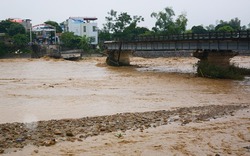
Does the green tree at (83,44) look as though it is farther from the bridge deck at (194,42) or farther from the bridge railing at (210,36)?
the bridge railing at (210,36)

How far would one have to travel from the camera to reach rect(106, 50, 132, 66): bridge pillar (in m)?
59.1

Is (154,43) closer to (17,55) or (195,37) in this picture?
(195,37)

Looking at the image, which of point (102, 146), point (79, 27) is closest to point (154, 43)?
point (102, 146)

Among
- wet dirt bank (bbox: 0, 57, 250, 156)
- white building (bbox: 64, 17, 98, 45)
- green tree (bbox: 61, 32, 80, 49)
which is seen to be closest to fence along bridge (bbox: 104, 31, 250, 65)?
wet dirt bank (bbox: 0, 57, 250, 156)

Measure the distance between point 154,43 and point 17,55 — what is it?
47.5 meters

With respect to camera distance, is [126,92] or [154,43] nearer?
[126,92]

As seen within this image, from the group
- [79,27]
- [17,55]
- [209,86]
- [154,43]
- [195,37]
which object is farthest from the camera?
[79,27]

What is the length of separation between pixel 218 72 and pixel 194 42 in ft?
24.6

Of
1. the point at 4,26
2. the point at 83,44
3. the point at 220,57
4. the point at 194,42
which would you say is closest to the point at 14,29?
the point at 4,26

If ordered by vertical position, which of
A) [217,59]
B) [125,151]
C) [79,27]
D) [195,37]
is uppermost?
[79,27]

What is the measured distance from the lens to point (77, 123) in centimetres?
1348

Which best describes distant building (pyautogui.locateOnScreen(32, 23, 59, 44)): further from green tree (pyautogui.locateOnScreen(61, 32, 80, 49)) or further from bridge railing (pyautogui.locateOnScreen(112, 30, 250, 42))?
bridge railing (pyautogui.locateOnScreen(112, 30, 250, 42))

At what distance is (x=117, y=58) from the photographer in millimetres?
60312

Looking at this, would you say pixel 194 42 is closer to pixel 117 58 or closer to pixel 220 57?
pixel 220 57
